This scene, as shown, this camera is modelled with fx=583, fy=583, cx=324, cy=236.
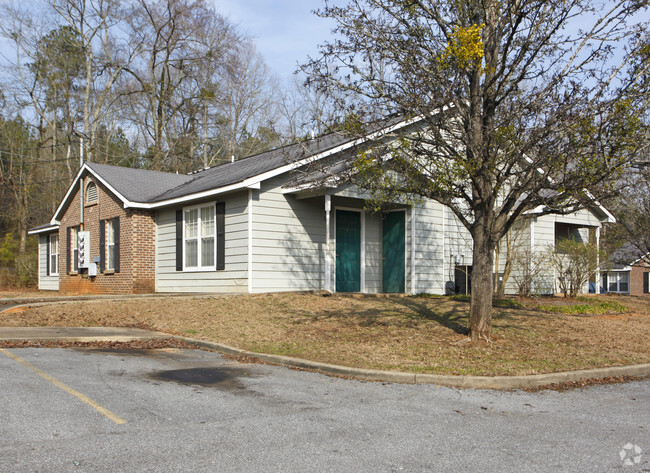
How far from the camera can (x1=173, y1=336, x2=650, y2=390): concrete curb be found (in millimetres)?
7457

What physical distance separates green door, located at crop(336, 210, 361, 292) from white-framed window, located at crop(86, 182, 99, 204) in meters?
9.47

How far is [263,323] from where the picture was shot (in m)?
11.6

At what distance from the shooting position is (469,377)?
24.6ft

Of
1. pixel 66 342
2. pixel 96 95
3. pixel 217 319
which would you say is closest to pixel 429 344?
pixel 217 319

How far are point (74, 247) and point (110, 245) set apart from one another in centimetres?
327

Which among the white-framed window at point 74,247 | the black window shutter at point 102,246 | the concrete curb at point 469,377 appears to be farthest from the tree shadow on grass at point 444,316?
the white-framed window at point 74,247

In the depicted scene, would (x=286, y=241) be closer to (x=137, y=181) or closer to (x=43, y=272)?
(x=137, y=181)

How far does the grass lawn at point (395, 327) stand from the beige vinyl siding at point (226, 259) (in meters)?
1.41

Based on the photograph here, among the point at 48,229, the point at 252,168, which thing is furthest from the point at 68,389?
the point at 48,229

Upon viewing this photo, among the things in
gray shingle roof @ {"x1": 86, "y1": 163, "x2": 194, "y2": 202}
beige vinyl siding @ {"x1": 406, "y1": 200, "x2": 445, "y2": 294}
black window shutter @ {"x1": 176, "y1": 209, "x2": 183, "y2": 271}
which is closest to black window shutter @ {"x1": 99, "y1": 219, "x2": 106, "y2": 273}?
gray shingle roof @ {"x1": 86, "y1": 163, "x2": 194, "y2": 202}

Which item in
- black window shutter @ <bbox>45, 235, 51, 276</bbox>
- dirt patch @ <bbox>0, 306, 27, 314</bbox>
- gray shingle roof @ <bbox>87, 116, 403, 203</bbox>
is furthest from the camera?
black window shutter @ <bbox>45, 235, 51, 276</bbox>

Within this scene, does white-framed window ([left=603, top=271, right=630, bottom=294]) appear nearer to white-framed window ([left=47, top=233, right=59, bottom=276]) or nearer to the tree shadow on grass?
the tree shadow on grass

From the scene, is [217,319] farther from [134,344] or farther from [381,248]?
[381,248]

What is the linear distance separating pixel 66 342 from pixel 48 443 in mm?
5621
